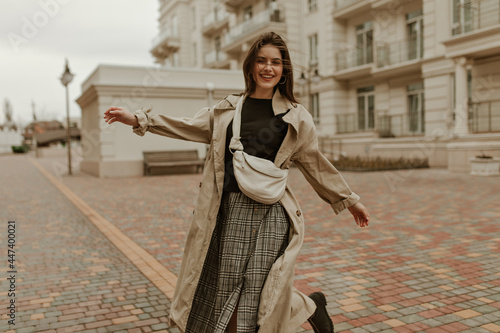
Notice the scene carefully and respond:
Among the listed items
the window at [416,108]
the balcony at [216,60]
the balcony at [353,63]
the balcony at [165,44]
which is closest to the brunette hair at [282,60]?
the window at [416,108]

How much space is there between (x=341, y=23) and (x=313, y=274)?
70.9ft

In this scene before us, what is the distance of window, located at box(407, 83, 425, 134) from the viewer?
20062mm

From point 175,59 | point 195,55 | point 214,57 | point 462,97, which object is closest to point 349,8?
point 462,97

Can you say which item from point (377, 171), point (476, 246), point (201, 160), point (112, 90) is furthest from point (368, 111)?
point (476, 246)

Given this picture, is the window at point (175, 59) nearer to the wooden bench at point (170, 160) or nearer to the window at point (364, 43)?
the window at point (364, 43)

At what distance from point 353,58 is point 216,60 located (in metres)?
13.8

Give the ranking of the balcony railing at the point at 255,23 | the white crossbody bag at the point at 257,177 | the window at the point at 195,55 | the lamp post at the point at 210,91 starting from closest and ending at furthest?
the white crossbody bag at the point at 257,177
the lamp post at the point at 210,91
the balcony railing at the point at 255,23
the window at the point at 195,55

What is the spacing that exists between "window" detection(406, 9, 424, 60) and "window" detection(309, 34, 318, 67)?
5.55 meters

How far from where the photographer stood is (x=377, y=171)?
16266 millimetres

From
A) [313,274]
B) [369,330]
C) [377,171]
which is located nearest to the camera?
[369,330]

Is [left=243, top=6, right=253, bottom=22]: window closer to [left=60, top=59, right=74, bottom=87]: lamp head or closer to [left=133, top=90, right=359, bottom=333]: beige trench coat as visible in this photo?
[left=60, top=59, right=74, bottom=87]: lamp head

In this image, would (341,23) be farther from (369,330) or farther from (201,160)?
(369,330)

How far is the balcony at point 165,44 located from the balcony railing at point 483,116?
91.7ft

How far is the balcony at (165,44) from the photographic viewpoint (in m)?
39.4
